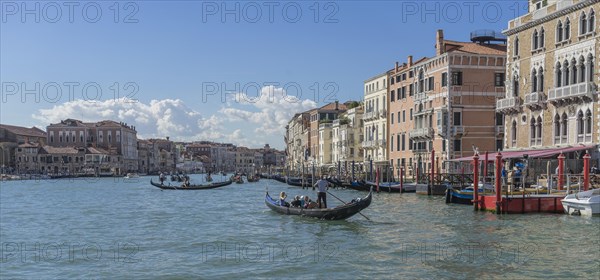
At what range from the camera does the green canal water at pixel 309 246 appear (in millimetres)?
10867

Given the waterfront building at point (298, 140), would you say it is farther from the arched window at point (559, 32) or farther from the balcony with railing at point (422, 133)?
the arched window at point (559, 32)

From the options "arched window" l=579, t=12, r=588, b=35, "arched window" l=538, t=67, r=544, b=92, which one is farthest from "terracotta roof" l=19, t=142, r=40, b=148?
"arched window" l=579, t=12, r=588, b=35

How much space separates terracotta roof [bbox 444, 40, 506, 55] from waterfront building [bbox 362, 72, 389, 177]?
6.72 meters

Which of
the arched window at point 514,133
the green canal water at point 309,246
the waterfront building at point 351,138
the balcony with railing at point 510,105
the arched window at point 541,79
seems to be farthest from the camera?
the waterfront building at point 351,138

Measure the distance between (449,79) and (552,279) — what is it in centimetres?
2277

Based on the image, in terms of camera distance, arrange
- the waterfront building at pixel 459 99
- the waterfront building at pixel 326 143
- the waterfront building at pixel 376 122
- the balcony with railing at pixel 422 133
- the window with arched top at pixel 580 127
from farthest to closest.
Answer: the waterfront building at pixel 326 143, the waterfront building at pixel 376 122, the balcony with railing at pixel 422 133, the waterfront building at pixel 459 99, the window with arched top at pixel 580 127

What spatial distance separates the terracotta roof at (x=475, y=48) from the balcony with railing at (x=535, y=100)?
700 cm

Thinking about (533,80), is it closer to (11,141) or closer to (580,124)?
(580,124)

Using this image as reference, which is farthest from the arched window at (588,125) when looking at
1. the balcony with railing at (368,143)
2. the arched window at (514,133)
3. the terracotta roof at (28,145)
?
the terracotta roof at (28,145)

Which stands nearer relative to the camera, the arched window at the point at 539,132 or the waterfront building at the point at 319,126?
the arched window at the point at 539,132

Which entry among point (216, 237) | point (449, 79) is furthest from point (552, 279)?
point (449, 79)

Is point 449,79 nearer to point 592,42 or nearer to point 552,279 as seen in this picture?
point 592,42

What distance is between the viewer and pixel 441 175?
29.2 m

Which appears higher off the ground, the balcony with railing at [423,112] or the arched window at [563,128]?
the balcony with railing at [423,112]
